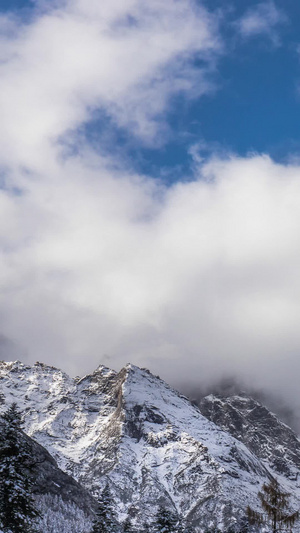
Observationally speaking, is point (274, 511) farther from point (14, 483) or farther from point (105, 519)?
point (105, 519)

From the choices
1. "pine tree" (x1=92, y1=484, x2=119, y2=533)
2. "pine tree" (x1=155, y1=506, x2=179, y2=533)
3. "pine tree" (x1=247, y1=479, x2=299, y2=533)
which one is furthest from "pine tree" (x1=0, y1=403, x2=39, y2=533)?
"pine tree" (x1=155, y1=506, x2=179, y2=533)

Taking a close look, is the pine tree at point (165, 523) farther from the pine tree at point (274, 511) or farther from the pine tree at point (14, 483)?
the pine tree at point (274, 511)

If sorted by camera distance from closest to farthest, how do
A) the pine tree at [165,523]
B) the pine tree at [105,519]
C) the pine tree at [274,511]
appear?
the pine tree at [274,511] < the pine tree at [105,519] < the pine tree at [165,523]

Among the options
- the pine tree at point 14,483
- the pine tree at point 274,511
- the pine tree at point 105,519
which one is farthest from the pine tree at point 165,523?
the pine tree at point 274,511

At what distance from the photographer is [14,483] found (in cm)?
3891

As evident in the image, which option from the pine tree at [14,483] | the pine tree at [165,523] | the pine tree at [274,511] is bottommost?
the pine tree at [274,511]

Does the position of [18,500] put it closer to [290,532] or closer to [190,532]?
[290,532]

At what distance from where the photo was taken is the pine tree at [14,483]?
38625mm

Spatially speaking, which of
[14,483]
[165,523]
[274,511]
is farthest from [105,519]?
[274,511]

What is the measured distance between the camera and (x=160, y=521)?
6950 centimetres

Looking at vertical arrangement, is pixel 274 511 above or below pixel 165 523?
below

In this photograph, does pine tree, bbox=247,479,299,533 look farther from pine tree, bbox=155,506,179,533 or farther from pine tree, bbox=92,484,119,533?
pine tree, bbox=155,506,179,533

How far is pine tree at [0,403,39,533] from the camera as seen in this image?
127 ft

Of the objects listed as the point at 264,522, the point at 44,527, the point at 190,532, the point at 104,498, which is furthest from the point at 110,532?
the point at 44,527
